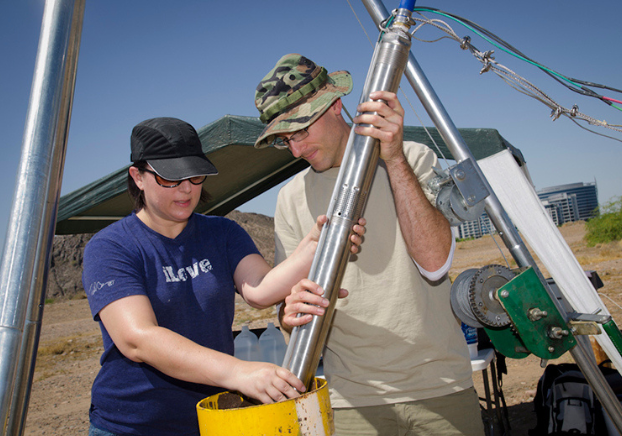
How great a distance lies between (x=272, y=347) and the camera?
13.5 feet

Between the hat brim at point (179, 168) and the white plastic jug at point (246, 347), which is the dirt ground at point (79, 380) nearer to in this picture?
the hat brim at point (179, 168)

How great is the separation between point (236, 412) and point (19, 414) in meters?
0.45

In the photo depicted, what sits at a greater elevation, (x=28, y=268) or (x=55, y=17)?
(x=55, y=17)

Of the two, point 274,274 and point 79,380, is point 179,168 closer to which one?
point 274,274

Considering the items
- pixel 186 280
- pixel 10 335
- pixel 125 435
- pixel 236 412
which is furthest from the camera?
pixel 186 280

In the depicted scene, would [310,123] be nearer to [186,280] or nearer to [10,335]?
[186,280]

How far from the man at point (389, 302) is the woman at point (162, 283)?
0.36 m

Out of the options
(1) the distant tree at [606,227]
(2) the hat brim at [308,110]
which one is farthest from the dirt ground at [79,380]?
(1) the distant tree at [606,227]

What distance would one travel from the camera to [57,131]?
0.85 m

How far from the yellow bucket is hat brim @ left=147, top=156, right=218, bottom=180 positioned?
0.92 meters

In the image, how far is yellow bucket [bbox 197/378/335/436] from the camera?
1019mm

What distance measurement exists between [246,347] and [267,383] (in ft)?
9.95

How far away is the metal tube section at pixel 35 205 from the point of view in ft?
2.51

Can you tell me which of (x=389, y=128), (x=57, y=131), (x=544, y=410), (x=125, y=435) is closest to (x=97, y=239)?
(x=125, y=435)
